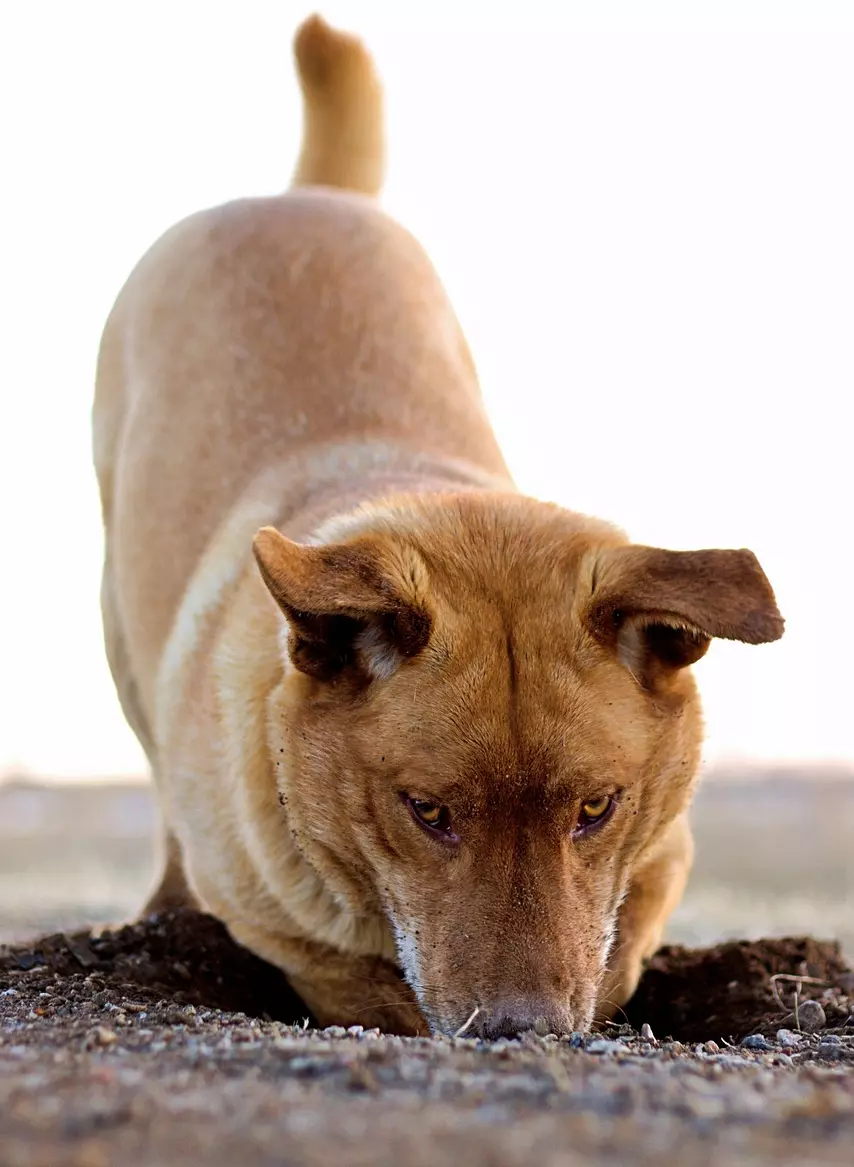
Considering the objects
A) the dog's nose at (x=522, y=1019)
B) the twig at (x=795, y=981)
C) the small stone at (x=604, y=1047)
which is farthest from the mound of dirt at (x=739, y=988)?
the small stone at (x=604, y=1047)

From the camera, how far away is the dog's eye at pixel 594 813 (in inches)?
144

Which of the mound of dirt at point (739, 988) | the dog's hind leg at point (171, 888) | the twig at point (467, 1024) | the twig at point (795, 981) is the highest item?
the twig at point (467, 1024)

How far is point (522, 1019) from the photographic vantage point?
3.29 meters

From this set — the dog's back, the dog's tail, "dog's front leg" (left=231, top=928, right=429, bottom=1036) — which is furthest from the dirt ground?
the dog's tail

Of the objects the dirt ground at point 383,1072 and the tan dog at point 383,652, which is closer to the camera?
the dirt ground at point 383,1072

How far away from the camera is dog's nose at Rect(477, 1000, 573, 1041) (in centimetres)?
327

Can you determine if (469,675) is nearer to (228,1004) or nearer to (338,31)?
(228,1004)

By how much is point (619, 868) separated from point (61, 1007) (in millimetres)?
1519

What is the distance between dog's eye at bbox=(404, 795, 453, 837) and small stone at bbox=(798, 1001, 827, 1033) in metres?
1.24

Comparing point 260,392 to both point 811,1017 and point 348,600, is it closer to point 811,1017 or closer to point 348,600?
point 348,600

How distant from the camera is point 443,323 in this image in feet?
20.9

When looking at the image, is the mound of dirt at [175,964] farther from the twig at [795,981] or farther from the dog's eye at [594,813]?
the twig at [795,981]

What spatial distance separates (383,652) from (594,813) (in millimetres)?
702

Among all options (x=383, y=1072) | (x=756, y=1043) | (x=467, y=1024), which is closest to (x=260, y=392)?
(x=467, y=1024)
